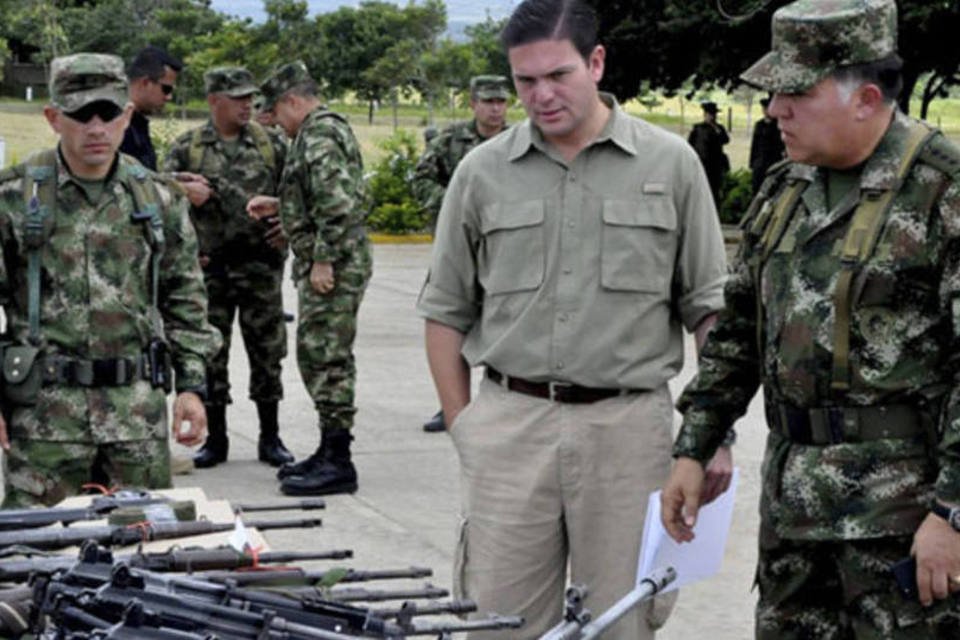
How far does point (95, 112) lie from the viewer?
5820 mm

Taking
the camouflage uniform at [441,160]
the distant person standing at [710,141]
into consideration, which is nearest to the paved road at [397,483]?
the camouflage uniform at [441,160]

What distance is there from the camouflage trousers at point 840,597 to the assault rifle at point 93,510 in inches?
41.1

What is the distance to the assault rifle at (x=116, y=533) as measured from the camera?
4.43 metres

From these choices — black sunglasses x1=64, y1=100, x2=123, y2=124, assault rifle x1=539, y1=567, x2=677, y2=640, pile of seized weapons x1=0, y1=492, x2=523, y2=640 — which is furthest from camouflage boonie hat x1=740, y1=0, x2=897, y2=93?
black sunglasses x1=64, y1=100, x2=123, y2=124

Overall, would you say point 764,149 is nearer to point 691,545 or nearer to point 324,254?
point 324,254

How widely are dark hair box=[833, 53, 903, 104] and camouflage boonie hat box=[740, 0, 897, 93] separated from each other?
1 centimetres

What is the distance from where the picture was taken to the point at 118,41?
61.7 metres

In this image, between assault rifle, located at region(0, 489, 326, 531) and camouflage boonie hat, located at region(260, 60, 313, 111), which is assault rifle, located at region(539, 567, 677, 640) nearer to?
assault rifle, located at region(0, 489, 326, 531)

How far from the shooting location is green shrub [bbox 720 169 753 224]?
27984 mm

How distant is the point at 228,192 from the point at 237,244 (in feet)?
0.86

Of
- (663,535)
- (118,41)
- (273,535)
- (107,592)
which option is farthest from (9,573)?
(118,41)

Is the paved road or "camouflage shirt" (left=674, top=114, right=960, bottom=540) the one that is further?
the paved road

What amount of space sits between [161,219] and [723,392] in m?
2.10

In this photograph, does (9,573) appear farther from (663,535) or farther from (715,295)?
(715,295)
